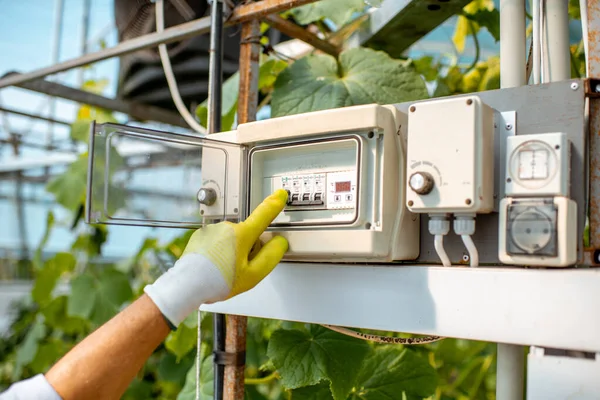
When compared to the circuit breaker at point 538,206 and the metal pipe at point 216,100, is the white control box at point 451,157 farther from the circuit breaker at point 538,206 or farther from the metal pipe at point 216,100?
the metal pipe at point 216,100

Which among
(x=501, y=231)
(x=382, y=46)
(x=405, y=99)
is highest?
(x=382, y=46)

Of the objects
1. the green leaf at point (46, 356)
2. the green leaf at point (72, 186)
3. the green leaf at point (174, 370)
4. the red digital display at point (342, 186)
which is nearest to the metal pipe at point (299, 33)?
the red digital display at point (342, 186)

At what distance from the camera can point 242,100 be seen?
0.93 metres

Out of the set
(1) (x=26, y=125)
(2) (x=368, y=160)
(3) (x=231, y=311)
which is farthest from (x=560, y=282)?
(1) (x=26, y=125)

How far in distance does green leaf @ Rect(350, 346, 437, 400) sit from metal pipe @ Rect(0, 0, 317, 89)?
1.95 ft

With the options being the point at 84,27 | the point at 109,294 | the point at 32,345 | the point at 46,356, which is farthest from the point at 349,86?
the point at 84,27

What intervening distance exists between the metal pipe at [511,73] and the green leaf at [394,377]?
32cm

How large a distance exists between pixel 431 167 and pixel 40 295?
6.21ft

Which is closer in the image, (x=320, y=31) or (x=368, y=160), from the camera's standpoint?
(x=368, y=160)

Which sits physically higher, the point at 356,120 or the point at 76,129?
the point at 76,129

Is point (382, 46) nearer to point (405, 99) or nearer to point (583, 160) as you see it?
point (405, 99)

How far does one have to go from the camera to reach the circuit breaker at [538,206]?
53cm

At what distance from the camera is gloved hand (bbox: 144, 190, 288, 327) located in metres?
0.61

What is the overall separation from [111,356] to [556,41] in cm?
62
